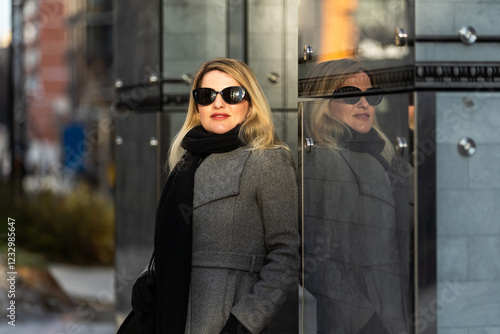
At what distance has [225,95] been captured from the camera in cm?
389

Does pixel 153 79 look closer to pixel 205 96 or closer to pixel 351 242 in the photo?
pixel 205 96

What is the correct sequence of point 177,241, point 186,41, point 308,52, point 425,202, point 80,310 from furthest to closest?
point 80,310 → point 186,41 → point 308,52 → point 177,241 → point 425,202

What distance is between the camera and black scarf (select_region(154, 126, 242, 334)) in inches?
146

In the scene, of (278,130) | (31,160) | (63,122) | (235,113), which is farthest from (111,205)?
(63,122)

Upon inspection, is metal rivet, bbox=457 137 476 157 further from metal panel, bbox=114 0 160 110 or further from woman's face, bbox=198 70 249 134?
metal panel, bbox=114 0 160 110

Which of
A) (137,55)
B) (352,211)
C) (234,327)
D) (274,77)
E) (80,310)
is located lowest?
(80,310)

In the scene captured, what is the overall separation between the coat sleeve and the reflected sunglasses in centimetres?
38

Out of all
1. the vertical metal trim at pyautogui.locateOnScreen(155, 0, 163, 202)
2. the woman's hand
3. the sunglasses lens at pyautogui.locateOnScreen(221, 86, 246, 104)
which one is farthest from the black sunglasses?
the vertical metal trim at pyautogui.locateOnScreen(155, 0, 163, 202)

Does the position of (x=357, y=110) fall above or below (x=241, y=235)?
above

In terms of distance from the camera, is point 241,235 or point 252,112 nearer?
point 241,235

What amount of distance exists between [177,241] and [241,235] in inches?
9.8

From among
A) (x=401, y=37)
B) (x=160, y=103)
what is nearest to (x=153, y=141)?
(x=160, y=103)

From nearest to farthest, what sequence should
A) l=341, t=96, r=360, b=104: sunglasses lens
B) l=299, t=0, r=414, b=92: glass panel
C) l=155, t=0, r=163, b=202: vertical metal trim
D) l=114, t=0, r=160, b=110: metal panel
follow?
l=299, t=0, r=414, b=92: glass panel < l=341, t=96, r=360, b=104: sunglasses lens < l=155, t=0, r=163, b=202: vertical metal trim < l=114, t=0, r=160, b=110: metal panel

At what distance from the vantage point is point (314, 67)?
3.82 m
